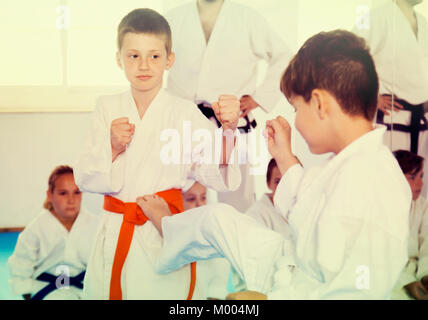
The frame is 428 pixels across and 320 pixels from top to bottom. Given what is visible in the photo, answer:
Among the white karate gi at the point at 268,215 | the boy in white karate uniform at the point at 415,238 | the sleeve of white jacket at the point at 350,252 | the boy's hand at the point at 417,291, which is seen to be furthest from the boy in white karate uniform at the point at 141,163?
the boy's hand at the point at 417,291

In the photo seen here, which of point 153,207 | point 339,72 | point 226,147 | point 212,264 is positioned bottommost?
point 212,264

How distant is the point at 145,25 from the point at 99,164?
1.84ft

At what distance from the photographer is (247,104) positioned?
193 cm

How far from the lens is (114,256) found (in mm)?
1804

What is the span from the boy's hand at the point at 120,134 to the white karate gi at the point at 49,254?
0.97 feet

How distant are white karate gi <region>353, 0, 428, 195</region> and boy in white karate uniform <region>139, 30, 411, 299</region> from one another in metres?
0.10

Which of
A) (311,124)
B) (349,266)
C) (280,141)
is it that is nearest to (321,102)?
(311,124)

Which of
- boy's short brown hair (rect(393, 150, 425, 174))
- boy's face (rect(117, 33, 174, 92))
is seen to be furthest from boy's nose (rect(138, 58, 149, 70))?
boy's short brown hair (rect(393, 150, 425, 174))

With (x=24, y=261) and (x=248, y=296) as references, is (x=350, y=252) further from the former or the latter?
(x=24, y=261)

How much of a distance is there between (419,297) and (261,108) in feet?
3.22

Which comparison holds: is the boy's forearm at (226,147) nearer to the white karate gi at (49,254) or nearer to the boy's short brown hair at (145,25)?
the boy's short brown hair at (145,25)

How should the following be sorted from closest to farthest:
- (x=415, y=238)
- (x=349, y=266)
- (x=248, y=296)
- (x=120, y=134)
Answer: (x=349, y=266) < (x=248, y=296) < (x=120, y=134) < (x=415, y=238)

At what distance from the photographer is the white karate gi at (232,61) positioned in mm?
1910

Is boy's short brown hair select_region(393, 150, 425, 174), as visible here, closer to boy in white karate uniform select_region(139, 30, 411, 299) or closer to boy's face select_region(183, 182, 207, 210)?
boy in white karate uniform select_region(139, 30, 411, 299)
